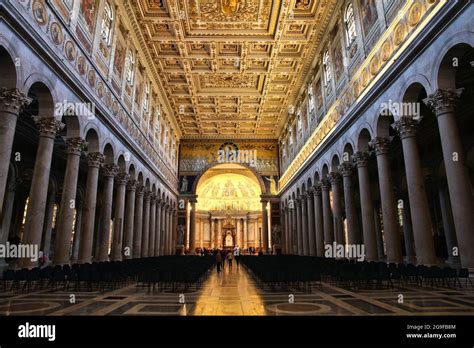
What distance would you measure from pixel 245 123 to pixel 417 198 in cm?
2679

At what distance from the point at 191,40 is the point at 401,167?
53.3 feet

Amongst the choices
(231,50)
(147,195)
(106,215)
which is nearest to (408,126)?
(106,215)

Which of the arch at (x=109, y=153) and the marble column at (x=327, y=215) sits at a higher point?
the arch at (x=109, y=153)

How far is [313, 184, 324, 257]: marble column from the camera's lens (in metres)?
21.8

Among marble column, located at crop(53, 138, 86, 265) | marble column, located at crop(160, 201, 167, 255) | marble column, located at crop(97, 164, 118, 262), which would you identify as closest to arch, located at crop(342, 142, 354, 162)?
marble column, located at crop(97, 164, 118, 262)

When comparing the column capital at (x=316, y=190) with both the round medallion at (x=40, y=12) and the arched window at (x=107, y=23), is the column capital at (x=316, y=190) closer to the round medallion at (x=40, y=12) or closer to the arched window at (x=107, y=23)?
the arched window at (x=107, y=23)

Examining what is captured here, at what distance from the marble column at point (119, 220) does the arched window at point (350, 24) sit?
48.2 feet

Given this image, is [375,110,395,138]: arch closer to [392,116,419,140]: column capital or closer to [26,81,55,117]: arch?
[392,116,419,140]: column capital

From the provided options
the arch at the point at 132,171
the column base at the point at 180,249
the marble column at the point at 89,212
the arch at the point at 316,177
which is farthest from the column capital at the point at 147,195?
the column base at the point at 180,249

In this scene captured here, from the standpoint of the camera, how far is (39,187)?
34.5 ft

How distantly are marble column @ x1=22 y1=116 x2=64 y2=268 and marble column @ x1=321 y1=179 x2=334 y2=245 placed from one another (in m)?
15.6

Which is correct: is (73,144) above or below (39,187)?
above

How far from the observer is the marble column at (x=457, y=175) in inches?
332

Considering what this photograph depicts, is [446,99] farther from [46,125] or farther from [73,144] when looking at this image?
[73,144]
